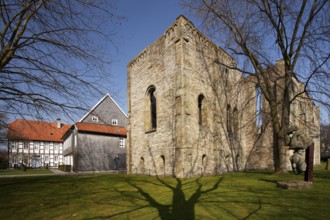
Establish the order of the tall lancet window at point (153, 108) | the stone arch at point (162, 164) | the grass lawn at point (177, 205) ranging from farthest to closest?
the tall lancet window at point (153, 108)
the stone arch at point (162, 164)
the grass lawn at point (177, 205)

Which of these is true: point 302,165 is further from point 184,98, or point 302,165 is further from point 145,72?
Result: point 145,72

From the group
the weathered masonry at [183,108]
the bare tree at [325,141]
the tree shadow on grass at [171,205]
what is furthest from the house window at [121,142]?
the bare tree at [325,141]

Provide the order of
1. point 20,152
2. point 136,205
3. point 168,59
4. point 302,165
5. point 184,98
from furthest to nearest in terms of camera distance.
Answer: point 20,152, point 168,59, point 184,98, point 302,165, point 136,205

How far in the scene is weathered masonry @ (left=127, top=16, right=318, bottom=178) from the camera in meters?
14.1

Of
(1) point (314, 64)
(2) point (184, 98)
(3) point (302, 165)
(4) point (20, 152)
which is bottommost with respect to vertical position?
(4) point (20, 152)

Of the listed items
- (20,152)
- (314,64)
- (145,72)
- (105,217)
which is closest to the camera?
(105,217)

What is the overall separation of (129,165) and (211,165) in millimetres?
6552

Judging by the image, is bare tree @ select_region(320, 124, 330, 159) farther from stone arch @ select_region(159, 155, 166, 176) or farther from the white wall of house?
the white wall of house

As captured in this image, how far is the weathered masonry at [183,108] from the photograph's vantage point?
46.4ft

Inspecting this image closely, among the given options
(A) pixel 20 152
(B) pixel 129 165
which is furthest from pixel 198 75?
(A) pixel 20 152

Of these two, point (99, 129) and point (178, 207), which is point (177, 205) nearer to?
point (178, 207)

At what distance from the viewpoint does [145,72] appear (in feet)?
58.2

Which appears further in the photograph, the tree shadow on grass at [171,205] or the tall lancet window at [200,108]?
the tall lancet window at [200,108]

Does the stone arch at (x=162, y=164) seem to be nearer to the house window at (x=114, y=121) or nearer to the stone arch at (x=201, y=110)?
the stone arch at (x=201, y=110)
